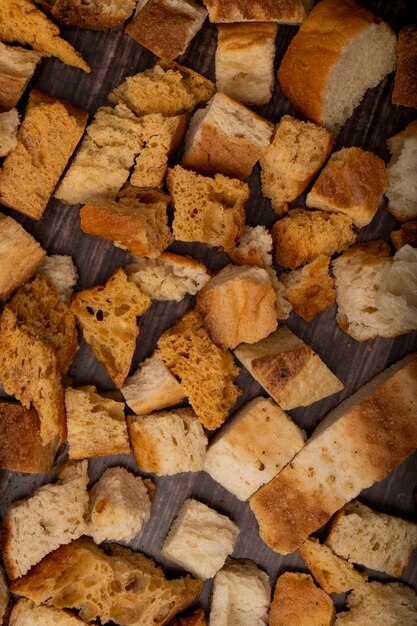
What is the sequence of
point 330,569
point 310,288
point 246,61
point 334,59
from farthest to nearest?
point 330,569 < point 310,288 < point 246,61 < point 334,59

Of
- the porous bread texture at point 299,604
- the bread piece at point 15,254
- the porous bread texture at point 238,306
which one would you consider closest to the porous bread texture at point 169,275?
the porous bread texture at point 238,306

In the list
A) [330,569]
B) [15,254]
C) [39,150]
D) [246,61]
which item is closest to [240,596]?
[330,569]

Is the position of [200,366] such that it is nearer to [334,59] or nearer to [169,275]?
[169,275]

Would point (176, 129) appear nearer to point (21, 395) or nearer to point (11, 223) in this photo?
point (11, 223)

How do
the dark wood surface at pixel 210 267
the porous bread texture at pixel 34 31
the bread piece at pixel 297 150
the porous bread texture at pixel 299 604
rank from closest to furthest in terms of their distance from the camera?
the porous bread texture at pixel 34 31, the bread piece at pixel 297 150, the dark wood surface at pixel 210 267, the porous bread texture at pixel 299 604

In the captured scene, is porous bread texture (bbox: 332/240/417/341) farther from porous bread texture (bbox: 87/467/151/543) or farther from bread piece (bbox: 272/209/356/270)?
porous bread texture (bbox: 87/467/151/543)

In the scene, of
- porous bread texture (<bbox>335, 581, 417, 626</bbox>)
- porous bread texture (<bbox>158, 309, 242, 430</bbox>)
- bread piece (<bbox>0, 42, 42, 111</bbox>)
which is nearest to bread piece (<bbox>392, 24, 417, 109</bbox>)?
porous bread texture (<bbox>158, 309, 242, 430</bbox>)

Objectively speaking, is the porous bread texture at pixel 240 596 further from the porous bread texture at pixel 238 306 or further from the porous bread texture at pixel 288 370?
the porous bread texture at pixel 238 306
